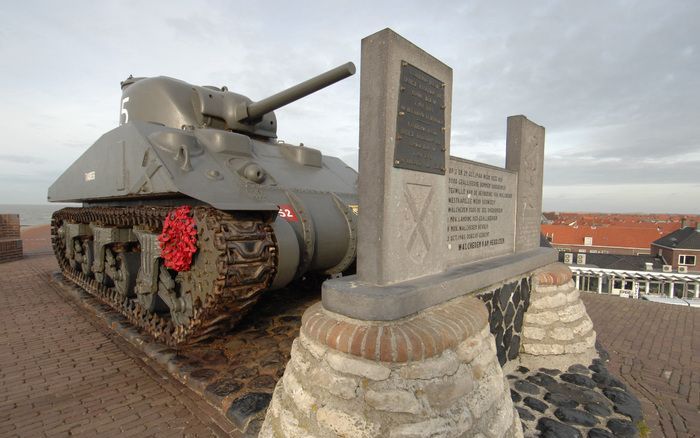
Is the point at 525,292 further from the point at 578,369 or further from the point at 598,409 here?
the point at 598,409

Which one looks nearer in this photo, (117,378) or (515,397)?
(515,397)

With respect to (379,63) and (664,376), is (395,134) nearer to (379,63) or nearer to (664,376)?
(379,63)

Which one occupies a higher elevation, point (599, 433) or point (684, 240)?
point (599, 433)

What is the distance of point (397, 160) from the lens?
255 cm

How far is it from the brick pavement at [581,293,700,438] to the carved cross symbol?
271 cm

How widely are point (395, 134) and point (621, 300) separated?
8.72 m

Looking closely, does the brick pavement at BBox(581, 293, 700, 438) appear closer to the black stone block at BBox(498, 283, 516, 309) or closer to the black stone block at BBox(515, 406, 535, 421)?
the black stone block at BBox(515, 406, 535, 421)

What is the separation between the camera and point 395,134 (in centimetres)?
254

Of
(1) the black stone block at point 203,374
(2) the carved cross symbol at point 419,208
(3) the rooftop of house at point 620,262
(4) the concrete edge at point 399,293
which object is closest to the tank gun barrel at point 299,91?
(2) the carved cross symbol at point 419,208

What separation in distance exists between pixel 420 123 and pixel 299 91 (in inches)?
113

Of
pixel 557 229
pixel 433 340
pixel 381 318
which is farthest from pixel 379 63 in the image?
pixel 557 229

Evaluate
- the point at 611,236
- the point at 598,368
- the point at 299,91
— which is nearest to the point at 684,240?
the point at 611,236

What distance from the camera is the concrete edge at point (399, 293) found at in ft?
7.38

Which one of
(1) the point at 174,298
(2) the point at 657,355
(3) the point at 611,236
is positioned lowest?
(3) the point at 611,236
